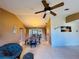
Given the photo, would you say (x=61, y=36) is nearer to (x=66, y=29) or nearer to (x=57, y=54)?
(x=66, y=29)

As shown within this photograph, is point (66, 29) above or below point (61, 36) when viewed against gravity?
above

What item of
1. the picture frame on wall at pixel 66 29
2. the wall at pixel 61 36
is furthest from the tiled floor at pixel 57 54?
the picture frame on wall at pixel 66 29

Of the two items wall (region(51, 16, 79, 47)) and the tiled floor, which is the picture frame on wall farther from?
the tiled floor

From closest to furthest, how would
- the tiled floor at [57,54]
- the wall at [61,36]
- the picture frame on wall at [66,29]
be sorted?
the tiled floor at [57,54] → the wall at [61,36] → the picture frame on wall at [66,29]

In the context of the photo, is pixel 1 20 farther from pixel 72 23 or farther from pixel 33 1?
pixel 72 23

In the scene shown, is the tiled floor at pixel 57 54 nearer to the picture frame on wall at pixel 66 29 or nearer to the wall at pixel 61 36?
the wall at pixel 61 36

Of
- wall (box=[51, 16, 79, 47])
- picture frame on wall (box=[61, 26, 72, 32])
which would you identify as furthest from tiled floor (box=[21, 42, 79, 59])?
picture frame on wall (box=[61, 26, 72, 32])

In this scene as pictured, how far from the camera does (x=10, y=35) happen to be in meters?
8.48

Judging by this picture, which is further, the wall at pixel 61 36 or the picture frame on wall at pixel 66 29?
the picture frame on wall at pixel 66 29

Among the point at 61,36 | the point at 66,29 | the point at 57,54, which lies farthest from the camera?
the point at 66,29

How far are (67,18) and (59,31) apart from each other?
128cm

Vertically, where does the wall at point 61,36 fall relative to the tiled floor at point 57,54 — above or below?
above

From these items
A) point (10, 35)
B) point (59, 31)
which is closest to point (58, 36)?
point (59, 31)

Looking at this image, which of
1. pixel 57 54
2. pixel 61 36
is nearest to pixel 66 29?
pixel 61 36
